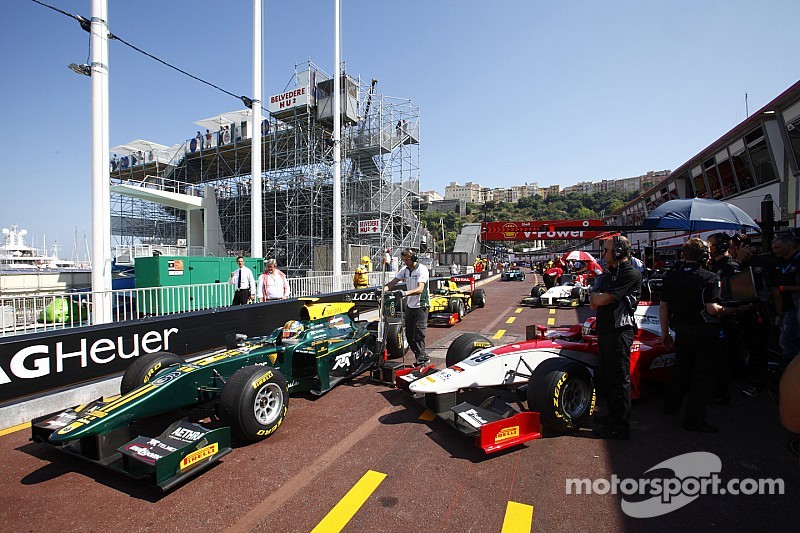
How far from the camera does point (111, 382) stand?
5.32 m

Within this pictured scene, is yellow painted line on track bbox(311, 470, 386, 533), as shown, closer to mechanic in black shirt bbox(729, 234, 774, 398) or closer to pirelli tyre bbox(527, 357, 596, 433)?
pirelli tyre bbox(527, 357, 596, 433)

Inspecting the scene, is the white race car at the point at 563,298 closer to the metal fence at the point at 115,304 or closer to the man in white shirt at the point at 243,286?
the metal fence at the point at 115,304

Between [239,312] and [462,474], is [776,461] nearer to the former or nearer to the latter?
[462,474]

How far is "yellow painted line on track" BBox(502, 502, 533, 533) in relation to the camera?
269 cm

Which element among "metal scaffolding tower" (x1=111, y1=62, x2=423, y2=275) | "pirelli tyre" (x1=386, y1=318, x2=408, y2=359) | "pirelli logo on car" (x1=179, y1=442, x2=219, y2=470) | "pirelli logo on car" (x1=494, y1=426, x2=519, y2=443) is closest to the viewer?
"pirelli logo on car" (x1=179, y1=442, x2=219, y2=470)

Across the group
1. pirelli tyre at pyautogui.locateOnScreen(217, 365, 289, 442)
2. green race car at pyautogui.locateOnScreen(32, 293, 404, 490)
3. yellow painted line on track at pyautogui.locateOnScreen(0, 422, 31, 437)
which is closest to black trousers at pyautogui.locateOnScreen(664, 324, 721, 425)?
green race car at pyautogui.locateOnScreen(32, 293, 404, 490)

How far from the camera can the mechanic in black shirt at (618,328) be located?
3.87 metres

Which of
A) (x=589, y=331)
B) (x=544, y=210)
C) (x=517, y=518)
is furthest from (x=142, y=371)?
(x=544, y=210)

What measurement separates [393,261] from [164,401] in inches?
639

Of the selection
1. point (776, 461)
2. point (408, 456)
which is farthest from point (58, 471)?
point (776, 461)

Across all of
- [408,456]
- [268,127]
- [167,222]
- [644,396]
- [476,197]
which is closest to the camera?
[408,456]

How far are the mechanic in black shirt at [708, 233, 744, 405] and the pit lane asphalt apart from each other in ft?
1.00

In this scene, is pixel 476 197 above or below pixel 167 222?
above

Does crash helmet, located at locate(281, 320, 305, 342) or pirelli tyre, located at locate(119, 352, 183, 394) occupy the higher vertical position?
crash helmet, located at locate(281, 320, 305, 342)
